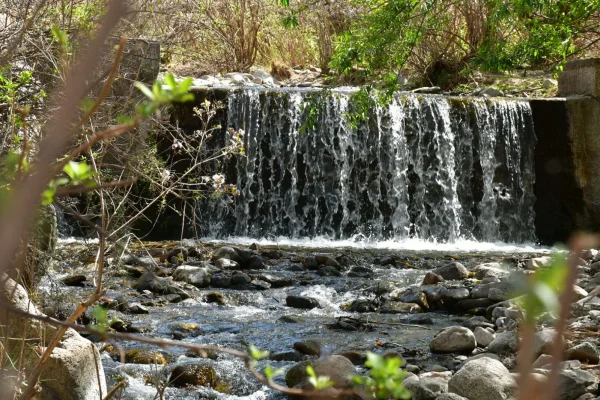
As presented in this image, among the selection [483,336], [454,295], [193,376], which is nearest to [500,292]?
[454,295]

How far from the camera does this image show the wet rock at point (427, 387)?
449 cm

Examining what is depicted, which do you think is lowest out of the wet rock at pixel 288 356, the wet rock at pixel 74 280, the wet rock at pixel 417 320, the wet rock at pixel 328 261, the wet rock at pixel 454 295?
the wet rock at pixel 417 320

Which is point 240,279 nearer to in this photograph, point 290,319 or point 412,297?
point 290,319

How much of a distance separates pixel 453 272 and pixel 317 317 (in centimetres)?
217

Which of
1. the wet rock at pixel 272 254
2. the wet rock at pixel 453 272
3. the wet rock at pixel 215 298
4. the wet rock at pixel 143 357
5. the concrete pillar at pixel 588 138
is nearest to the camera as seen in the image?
the wet rock at pixel 143 357

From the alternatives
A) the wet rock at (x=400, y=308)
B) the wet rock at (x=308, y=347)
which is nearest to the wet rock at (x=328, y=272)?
the wet rock at (x=400, y=308)

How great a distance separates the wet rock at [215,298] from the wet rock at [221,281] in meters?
0.56

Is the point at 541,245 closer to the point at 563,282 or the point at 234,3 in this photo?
the point at 234,3

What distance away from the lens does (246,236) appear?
39.5 feet

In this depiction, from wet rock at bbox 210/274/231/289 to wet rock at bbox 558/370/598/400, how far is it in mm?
4326

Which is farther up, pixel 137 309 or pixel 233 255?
pixel 233 255

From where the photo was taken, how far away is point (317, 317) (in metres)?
6.91

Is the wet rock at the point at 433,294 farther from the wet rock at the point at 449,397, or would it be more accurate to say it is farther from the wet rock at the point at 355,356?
the wet rock at the point at 449,397

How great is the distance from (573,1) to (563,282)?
8.07 meters
